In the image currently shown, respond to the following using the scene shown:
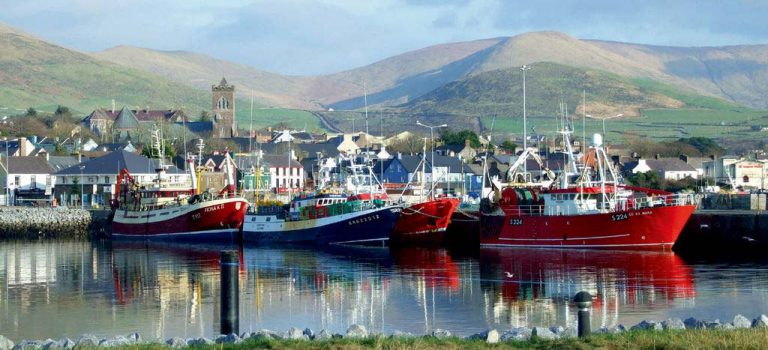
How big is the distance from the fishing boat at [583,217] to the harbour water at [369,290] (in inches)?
53.9

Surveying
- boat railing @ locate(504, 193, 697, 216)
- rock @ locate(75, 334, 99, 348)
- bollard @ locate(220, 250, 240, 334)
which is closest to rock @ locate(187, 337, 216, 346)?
bollard @ locate(220, 250, 240, 334)

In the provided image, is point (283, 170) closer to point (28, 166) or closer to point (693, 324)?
point (28, 166)

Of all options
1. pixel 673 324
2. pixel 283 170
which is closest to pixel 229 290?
pixel 673 324

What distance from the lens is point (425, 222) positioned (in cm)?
5884

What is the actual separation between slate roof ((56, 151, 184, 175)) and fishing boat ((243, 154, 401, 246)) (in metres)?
24.3

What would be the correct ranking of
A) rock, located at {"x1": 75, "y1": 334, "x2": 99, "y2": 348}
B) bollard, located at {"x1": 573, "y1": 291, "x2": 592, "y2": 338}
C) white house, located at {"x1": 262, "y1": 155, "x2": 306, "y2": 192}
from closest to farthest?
1. bollard, located at {"x1": 573, "y1": 291, "x2": 592, "y2": 338}
2. rock, located at {"x1": 75, "y1": 334, "x2": 99, "y2": 348}
3. white house, located at {"x1": 262, "y1": 155, "x2": 306, "y2": 192}

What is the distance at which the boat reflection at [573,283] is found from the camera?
31002 millimetres

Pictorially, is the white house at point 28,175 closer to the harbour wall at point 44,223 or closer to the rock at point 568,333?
the harbour wall at point 44,223

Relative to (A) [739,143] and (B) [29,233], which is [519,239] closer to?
(B) [29,233]

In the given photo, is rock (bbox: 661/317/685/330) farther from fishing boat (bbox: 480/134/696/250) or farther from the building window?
the building window

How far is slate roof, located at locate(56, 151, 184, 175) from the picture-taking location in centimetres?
8694

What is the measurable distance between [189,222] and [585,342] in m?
51.0

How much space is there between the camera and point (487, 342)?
1903cm

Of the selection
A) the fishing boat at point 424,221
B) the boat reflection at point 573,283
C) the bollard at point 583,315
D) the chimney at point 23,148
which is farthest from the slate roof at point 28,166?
the bollard at point 583,315
